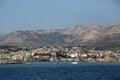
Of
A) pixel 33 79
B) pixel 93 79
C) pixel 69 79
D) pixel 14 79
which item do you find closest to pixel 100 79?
pixel 93 79

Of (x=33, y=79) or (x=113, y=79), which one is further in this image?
(x=33, y=79)

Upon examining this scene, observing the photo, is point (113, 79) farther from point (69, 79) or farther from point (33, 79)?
point (33, 79)

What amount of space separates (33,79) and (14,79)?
16.9 feet

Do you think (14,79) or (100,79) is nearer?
(100,79)

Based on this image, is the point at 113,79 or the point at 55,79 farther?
the point at 55,79

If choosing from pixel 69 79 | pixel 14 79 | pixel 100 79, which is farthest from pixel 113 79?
pixel 14 79

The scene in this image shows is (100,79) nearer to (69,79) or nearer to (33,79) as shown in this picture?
(69,79)

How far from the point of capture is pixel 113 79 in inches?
2955

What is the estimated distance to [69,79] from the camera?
8012 centimetres

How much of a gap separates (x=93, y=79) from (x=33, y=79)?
1352 cm

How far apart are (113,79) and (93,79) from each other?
4.64 m

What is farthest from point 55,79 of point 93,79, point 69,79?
point 93,79

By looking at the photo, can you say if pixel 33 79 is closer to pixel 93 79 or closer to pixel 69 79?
pixel 69 79

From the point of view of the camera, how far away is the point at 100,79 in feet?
254
